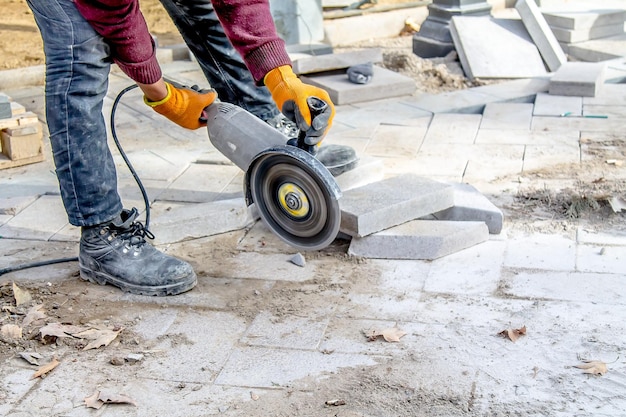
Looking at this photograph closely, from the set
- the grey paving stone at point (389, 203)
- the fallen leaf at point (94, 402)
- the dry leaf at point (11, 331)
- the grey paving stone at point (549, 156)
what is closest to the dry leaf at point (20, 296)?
the dry leaf at point (11, 331)

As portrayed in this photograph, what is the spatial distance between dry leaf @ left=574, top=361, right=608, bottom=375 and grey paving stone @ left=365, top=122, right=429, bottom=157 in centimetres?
247

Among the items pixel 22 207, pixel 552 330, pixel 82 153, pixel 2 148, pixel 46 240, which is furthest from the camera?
pixel 2 148

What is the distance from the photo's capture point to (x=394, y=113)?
6.10 m

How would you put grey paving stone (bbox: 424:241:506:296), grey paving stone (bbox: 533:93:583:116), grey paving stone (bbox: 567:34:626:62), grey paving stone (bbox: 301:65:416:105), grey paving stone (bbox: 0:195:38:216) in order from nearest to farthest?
grey paving stone (bbox: 424:241:506:296), grey paving stone (bbox: 0:195:38:216), grey paving stone (bbox: 533:93:583:116), grey paving stone (bbox: 301:65:416:105), grey paving stone (bbox: 567:34:626:62)

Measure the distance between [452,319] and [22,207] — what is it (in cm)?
242

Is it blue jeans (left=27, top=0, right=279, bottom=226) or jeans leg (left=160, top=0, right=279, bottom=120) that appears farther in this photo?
jeans leg (left=160, top=0, right=279, bottom=120)

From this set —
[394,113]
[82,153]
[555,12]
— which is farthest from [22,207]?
[555,12]

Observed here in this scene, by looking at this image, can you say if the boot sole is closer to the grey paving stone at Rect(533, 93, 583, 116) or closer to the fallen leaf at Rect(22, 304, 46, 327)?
the fallen leaf at Rect(22, 304, 46, 327)

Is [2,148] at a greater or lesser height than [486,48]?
greater

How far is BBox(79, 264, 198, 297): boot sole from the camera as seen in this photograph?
359cm

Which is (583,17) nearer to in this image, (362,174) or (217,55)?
(362,174)

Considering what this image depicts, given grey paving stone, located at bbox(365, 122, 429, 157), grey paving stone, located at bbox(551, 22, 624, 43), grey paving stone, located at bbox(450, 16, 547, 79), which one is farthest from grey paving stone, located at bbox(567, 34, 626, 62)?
grey paving stone, located at bbox(365, 122, 429, 157)

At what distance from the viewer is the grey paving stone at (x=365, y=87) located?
638 centimetres

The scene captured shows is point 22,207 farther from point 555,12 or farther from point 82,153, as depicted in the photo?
point 555,12
